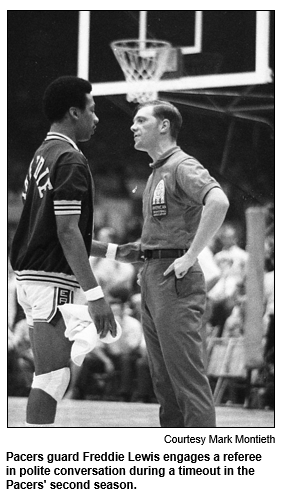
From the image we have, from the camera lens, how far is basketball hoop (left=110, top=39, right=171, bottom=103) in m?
5.50

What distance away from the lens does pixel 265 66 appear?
17.6 ft

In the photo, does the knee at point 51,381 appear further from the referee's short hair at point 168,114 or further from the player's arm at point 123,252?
the referee's short hair at point 168,114

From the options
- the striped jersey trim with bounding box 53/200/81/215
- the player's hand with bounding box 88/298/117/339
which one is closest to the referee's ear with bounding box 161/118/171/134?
the striped jersey trim with bounding box 53/200/81/215

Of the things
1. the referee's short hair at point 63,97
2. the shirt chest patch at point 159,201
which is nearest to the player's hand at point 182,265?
the shirt chest patch at point 159,201

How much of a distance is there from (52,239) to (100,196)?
3.60m

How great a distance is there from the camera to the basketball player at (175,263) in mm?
3389

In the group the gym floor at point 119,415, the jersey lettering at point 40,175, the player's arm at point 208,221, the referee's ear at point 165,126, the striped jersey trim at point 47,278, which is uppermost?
the referee's ear at point 165,126

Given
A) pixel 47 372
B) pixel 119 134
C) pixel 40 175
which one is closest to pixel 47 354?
pixel 47 372

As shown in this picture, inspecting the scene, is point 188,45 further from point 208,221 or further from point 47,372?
point 47,372

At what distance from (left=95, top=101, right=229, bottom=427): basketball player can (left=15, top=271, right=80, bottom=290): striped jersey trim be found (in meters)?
0.52

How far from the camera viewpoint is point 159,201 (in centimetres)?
360

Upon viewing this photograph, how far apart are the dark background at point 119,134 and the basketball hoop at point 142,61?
11 cm

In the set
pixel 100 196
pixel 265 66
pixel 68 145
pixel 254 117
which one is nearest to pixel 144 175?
pixel 100 196
